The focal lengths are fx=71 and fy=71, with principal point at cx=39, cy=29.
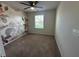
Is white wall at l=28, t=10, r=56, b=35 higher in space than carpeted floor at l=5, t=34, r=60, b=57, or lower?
higher

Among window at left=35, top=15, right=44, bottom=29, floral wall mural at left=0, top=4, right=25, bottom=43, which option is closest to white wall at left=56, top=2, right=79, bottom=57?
floral wall mural at left=0, top=4, right=25, bottom=43

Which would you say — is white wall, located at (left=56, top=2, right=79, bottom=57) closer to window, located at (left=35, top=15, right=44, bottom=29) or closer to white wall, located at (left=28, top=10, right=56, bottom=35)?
white wall, located at (left=28, top=10, right=56, bottom=35)

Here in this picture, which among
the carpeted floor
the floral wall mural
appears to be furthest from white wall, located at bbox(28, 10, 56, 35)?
the carpeted floor

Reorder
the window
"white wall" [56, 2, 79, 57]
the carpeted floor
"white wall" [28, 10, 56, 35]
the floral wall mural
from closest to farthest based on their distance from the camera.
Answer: "white wall" [56, 2, 79, 57], the carpeted floor, the floral wall mural, "white wall" [28, 10, 56, 35], the window

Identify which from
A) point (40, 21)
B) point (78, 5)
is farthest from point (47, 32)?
point (78, 5)

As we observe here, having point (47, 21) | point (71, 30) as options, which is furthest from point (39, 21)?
point (71, 30)

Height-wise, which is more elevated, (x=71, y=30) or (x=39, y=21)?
(x=39, y=21)

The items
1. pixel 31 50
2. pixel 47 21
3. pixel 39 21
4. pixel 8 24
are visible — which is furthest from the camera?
pixel 39 21

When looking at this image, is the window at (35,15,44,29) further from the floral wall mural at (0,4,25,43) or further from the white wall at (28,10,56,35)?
the floral wall mural at (0,4,25,43)

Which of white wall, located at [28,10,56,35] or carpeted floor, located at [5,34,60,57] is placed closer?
carpeted floor, located at [5,34,60,57]

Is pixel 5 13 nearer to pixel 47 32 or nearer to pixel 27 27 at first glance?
pixel 27 27

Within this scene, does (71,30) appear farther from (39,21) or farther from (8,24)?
(39,21)

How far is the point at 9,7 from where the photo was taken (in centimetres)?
434

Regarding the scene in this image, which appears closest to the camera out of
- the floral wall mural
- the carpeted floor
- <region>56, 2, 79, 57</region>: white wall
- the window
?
<region>56, 2, 79, 57</region>: white wall
